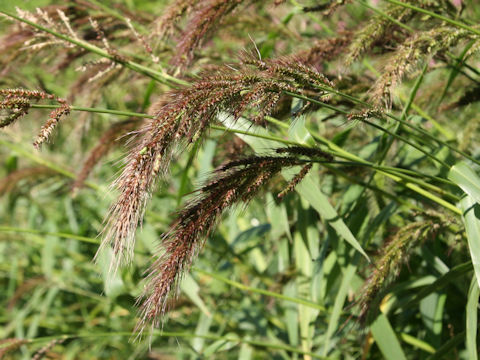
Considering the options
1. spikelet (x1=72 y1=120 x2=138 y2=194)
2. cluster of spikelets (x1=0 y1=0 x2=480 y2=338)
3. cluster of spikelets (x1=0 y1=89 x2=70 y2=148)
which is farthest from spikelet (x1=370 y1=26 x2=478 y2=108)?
spikelet (x1=72 y1=120 x2=138 y2=194)

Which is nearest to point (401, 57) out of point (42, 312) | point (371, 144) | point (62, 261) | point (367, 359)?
point (371, 144)

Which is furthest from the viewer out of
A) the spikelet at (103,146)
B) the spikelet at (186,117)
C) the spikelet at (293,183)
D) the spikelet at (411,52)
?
the spikelet at (103,146)

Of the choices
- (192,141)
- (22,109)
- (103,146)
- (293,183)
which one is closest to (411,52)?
(293,183)

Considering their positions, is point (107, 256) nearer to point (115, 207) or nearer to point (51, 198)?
point (115, 207)

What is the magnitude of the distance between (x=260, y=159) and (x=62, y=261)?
2.50 m

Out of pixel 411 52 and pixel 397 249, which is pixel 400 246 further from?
pixel 411 52

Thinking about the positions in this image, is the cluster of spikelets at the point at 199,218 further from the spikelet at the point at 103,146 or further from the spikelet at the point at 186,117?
the spikelet at the point at 103,146

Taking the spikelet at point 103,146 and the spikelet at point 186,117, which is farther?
the spikelet at point 103,146

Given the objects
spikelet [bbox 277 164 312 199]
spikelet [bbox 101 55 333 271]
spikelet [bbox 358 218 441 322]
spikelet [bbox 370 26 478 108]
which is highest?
spikelet [bbox 370 26 478 108]

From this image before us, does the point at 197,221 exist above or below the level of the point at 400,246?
above

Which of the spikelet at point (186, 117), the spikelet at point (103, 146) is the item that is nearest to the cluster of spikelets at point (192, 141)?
the spikelet at point (186, 117)

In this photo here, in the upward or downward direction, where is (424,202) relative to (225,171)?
downward

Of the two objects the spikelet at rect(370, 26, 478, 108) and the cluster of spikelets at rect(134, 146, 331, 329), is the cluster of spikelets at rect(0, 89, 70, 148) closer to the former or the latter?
the cluster of spikelets at rect(134, 146, 331, 329)

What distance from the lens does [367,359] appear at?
1796mm
